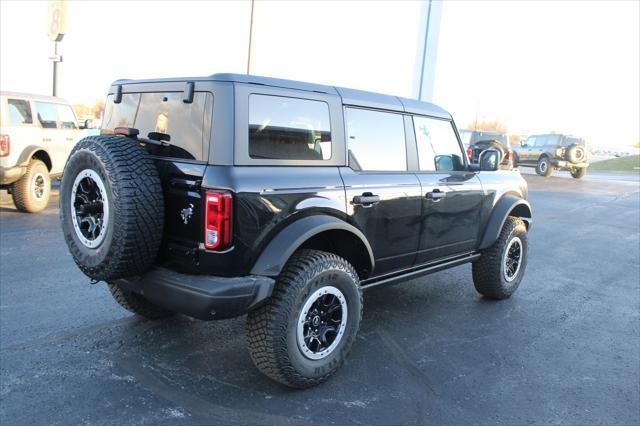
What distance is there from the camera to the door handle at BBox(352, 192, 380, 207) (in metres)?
3.63

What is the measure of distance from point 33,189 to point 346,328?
737 cm

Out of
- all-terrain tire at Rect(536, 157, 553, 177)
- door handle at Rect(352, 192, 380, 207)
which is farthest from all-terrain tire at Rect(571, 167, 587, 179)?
door handle at Rect(352, 192, 380, 207)

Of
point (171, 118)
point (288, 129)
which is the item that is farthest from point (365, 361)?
point (171, 118)

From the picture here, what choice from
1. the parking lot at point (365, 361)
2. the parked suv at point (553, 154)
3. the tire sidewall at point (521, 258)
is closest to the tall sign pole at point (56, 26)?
the parking lot at point (365, 361)

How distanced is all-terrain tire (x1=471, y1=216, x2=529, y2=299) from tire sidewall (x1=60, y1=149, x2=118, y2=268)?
3.60 m

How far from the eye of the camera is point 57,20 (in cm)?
1419

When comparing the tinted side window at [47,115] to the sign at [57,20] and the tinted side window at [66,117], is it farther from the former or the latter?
the sign at [57,20]

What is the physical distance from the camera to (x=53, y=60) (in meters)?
14.3

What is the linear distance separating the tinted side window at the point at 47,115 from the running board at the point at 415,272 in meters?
7.63

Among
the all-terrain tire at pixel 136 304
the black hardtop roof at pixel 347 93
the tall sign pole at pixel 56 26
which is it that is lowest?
the all-terrain tire at pixel 136 304

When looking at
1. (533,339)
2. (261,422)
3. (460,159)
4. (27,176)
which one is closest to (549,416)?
(533,339)

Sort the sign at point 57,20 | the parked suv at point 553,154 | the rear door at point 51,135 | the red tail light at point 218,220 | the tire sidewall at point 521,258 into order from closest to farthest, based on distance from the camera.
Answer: the red tail light at point 218,220, the tire sidewall at point 521,258, the rear door at point 51,135, the sign at point 57,20, the parked suv at point 553,154

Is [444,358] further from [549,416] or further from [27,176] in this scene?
[27,176]

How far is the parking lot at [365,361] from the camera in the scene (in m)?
3.08
